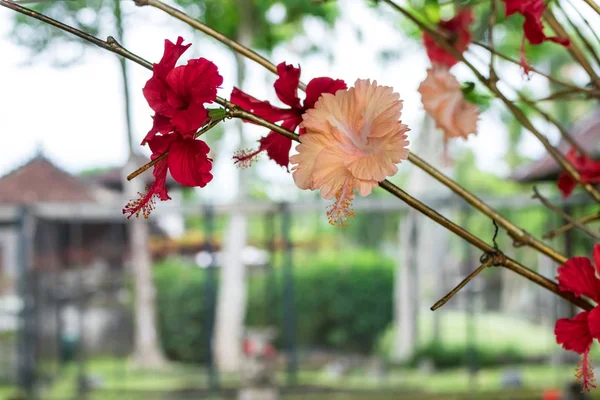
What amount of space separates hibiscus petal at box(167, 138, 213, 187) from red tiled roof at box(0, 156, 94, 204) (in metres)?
3.33

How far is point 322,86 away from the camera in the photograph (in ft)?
0.72

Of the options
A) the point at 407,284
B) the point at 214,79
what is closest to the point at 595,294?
the point at 214,79

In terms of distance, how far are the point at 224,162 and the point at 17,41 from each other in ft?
6.14

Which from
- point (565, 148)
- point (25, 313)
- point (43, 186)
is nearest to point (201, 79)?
point (565, 148)

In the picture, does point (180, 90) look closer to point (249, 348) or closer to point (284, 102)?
point (284, 102)

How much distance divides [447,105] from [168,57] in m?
0.17

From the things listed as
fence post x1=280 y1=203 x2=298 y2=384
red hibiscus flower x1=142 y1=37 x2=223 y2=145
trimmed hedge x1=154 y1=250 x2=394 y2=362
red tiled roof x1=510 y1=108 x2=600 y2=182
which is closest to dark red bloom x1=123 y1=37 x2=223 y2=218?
red hibiscus flower x1=142 y1=37 x2=223 y2=145

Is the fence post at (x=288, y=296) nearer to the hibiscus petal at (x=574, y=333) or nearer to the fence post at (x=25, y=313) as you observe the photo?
the fence post at (x=25, y=313)

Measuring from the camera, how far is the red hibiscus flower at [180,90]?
0.19 metres

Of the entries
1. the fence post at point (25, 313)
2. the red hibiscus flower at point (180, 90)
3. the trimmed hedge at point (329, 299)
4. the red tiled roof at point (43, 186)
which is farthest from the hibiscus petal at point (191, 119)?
the trimmed hedge at point (329, 299)

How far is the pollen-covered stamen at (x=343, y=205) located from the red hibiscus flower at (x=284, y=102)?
1.4 inches

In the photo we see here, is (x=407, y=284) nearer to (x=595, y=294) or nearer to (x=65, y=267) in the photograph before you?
(x=65, y=267)

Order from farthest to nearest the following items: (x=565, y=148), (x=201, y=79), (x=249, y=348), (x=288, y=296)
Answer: (x=288, y=296)
(x=249, y=348)
(x=565, y=148)
(x=201, y=79)

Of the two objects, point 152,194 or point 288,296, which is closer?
point 152,194
